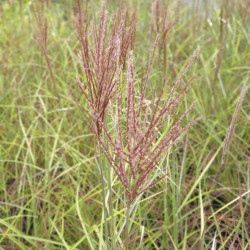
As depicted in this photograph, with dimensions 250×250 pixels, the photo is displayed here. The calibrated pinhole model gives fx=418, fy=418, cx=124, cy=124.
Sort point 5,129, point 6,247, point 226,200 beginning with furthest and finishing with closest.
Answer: point 5,129 → point 226,200 → point 6,247

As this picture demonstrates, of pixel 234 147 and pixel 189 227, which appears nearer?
pixel 189 227

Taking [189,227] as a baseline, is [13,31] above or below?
above

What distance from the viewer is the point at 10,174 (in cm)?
220

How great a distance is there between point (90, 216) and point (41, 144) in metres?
0.75

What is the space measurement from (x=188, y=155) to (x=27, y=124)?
982 mm

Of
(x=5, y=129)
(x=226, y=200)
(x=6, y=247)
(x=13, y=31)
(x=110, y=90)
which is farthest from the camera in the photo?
(x=13, y=31)

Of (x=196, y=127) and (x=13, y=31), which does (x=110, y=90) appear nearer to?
(x=196, y=127)

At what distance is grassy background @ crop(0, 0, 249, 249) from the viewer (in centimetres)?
165

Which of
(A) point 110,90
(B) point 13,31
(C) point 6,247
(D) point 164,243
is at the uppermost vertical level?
(A) point 110,90

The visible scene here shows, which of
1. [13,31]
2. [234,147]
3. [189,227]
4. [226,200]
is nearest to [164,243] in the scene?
[189,227]

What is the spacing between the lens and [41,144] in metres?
2.46

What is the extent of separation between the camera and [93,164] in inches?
75.5

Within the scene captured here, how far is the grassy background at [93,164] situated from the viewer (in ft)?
5.41

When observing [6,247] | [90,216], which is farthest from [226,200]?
[6,247]
